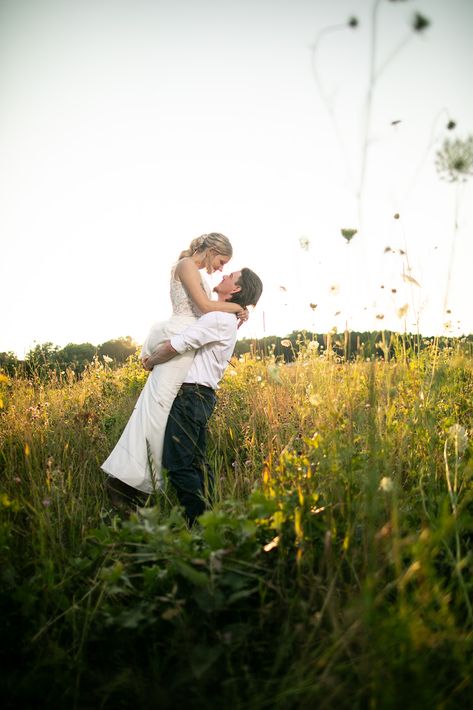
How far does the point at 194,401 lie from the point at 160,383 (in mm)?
280

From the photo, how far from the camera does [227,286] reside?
10.9 ft

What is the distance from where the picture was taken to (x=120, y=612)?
137 centimetres

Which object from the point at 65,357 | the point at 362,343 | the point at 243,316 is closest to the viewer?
the point at 362,343

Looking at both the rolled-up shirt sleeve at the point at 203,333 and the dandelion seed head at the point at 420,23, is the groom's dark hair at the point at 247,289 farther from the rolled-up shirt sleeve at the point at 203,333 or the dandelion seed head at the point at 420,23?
the dandelion seed head at the point at 420,23

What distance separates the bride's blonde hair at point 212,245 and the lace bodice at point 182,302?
11.2 inches

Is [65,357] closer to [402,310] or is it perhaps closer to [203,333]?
[203,333]

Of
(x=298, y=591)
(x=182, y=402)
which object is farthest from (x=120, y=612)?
(x=182, y=402)

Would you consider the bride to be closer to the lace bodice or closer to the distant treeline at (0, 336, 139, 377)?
the lace bodice

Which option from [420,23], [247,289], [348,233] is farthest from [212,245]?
[420,23]

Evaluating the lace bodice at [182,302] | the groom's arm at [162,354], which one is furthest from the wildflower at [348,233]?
the lace bodice at [182,302]

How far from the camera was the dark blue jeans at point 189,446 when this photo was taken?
2783mm

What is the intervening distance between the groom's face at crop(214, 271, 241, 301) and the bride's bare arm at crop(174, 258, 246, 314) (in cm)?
13

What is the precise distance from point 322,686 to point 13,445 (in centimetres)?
316

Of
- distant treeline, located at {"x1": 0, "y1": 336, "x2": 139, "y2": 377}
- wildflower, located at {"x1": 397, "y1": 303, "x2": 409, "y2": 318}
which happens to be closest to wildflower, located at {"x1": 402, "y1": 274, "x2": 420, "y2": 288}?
wildflower, located at {"x1": 397, "y1": 303, "x2": 409, "y2": 318}
